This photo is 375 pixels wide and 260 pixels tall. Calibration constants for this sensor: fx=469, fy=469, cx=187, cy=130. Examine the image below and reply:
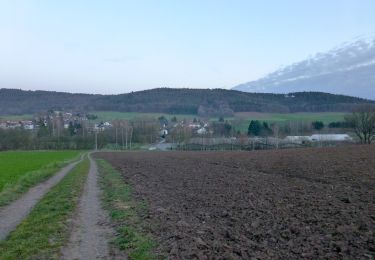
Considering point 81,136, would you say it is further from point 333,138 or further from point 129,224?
point 129,224

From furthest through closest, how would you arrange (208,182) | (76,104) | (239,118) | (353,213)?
(76,104) < (239,118) < (208,182) < (353,213)

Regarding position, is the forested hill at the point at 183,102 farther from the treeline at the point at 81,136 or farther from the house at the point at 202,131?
the treeline at the point at 81,136

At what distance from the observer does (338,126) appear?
4909 inches

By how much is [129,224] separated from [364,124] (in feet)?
257

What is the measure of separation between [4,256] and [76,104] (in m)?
191

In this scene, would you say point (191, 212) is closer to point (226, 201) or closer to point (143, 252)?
point (226, 201)

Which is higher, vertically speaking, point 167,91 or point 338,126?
point 167,91

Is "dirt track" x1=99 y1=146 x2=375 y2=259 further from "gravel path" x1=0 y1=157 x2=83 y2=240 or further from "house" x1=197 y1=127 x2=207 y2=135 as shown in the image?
"house" x1=197 y1=127 x2=207 y2=135

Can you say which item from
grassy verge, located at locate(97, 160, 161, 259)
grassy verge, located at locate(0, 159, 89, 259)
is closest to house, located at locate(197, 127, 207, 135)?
grassy verge, located at locate(97, 160, 161, 259)

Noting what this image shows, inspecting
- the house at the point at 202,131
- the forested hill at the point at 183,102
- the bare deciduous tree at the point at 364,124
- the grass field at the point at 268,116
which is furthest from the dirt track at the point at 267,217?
the forested hill at the point at 183,102

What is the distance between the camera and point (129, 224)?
12.6 m

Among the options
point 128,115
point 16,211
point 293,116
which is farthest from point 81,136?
point 16,211

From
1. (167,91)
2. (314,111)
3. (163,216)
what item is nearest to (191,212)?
(163,216)

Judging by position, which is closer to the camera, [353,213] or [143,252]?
[143,252]
